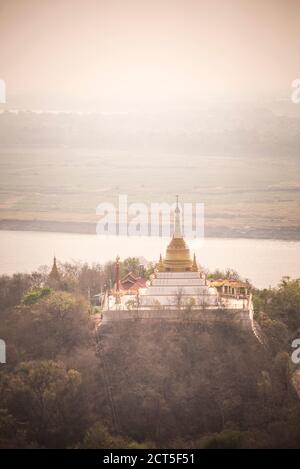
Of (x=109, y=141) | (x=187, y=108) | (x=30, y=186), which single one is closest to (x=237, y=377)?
(x=30, y=186)

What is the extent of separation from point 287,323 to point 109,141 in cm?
7289

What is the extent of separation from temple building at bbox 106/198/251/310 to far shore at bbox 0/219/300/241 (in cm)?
3870

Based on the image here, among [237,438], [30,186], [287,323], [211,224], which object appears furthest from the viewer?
[30,186]

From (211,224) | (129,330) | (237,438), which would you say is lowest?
(237,438)

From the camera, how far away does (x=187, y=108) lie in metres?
135

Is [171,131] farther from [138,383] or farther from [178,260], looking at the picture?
[138,383]

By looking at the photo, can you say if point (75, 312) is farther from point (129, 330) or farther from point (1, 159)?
point (1, 159)

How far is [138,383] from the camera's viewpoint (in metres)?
47.3

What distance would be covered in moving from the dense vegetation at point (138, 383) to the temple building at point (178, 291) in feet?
3.28

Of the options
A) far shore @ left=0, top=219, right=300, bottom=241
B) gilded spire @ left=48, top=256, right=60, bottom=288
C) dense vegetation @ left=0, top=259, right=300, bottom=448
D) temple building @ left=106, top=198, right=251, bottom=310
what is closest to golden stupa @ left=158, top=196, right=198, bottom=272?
temple building @ left=106, top=198, right=251, bottom=310

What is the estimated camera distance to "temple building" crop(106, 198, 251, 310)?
50.6m

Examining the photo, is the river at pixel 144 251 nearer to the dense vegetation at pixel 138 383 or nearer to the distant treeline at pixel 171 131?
the dense vegetation at pixel 138 383

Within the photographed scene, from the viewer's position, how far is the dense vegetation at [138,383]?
45.1 metres

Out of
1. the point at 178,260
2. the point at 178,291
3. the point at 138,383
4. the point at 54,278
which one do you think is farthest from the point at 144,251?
the point at 138,383
